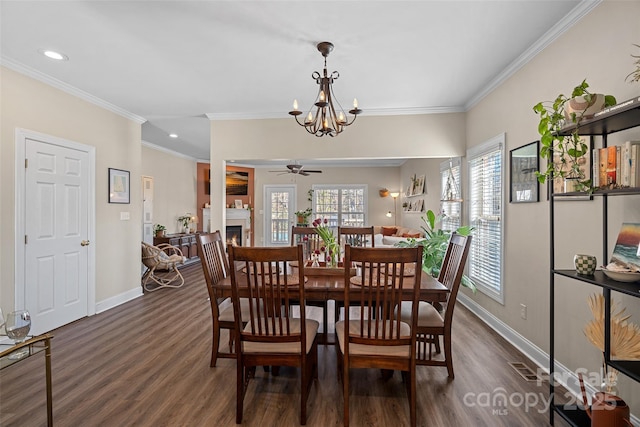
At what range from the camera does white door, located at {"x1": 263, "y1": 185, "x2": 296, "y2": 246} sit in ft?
32.0

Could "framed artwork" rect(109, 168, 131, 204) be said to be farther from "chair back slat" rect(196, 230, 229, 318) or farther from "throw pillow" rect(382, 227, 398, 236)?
"throw pillow" rect(382, 227, 398, 236)

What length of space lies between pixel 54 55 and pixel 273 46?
205 cm

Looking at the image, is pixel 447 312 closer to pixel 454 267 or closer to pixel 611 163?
pixel 454 267

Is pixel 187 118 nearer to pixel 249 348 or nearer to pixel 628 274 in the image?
pixel 249 348

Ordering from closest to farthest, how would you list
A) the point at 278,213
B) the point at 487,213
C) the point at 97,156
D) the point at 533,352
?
the point at 533,352
the point at 487,213
the point at 97,156
the point at 278,213

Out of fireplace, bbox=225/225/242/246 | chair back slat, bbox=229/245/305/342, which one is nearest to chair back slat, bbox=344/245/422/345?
chair back slat, bbox=229/245/305/342

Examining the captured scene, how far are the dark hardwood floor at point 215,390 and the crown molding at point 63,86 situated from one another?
8.90 ft

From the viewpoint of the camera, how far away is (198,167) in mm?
8891

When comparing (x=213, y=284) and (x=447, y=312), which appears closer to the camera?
(x=447, y=312)

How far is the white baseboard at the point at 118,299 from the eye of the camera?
4182 millimetres

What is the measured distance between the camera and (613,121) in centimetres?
175

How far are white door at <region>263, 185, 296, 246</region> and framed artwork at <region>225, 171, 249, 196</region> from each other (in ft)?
2.03

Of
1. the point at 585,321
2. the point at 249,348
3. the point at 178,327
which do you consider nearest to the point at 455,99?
the point at 585,321

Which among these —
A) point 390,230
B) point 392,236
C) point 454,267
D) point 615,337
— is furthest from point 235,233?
point 615,337
